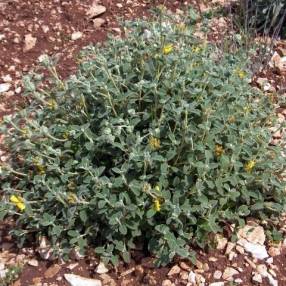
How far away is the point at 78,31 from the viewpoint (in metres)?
4.89

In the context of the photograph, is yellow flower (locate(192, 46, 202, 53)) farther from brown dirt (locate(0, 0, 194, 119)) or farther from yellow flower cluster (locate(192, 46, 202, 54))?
brown dirt (locate(0, 0, 194, 119))

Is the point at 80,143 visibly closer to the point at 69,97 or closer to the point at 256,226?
the point at 69,97

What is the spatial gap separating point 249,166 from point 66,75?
1.89m

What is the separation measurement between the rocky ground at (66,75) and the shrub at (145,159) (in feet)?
0.34

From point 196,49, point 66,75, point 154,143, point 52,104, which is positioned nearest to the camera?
point 154,143

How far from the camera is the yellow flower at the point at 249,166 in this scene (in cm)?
309

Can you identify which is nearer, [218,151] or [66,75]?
[218,151]

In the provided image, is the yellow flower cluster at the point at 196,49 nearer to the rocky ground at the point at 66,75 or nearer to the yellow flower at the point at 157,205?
the rocky ground at the point at 66,75

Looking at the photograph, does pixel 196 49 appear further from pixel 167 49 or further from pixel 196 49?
pixel 167 49

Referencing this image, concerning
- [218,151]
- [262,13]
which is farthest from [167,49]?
[262,13]

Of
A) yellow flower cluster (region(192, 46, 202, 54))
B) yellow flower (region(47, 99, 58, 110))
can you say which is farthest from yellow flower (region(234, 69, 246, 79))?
yellow flower (region(47, 99, 58, 110))

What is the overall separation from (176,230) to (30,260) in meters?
0.81

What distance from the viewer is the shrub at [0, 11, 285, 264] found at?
2.94 metres

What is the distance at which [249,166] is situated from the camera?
3.09 meters
